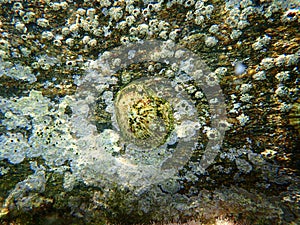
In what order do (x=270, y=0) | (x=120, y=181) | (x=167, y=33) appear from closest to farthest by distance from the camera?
(x=270, y=0) → (x=167, y=33) → (x=120, y=181)

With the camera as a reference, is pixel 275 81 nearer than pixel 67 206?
Yes

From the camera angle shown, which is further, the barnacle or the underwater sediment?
the barnacle

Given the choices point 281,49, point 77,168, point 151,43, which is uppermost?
point 151,43

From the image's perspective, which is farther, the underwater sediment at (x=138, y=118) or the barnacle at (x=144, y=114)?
the barnacle at (x=144, y=114)

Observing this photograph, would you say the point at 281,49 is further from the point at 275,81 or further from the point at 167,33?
the point at 167,33

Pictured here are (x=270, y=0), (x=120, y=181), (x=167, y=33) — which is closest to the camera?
(x=270, y=0)

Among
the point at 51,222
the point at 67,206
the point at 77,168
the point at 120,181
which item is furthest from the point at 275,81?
the point at 51,222

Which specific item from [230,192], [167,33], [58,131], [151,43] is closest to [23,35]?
[58,131]

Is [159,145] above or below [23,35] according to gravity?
below
